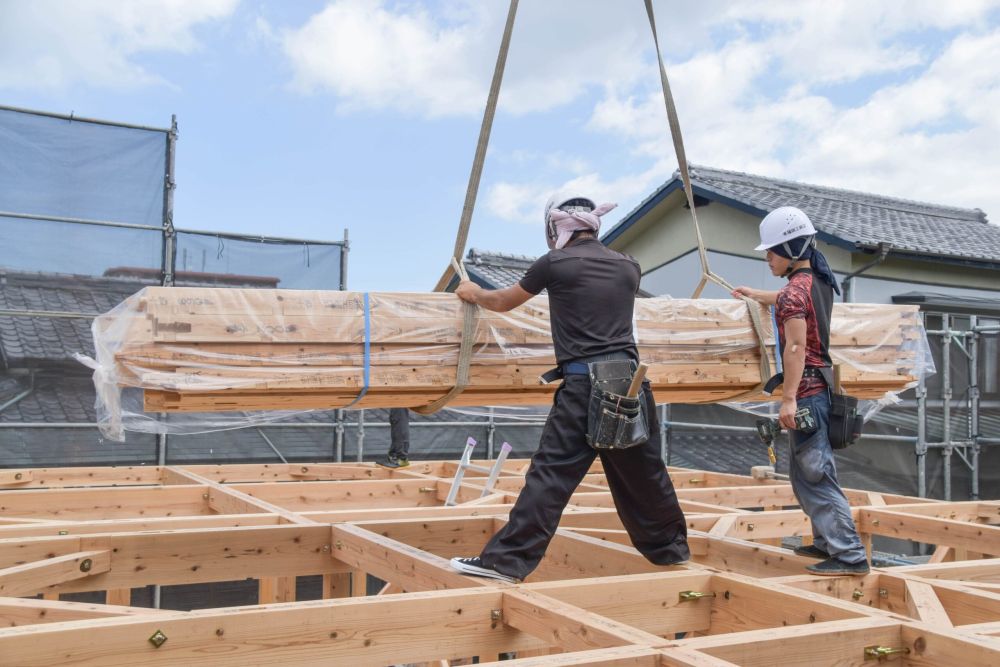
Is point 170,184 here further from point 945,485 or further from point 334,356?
point 945,485

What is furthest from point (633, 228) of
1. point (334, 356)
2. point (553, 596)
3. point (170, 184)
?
point (553, 596)

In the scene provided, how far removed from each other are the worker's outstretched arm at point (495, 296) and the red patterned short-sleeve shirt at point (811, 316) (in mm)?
1147

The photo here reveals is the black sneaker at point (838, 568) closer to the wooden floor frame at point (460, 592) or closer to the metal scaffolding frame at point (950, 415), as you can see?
the wooden floor frame at point (460, 592)

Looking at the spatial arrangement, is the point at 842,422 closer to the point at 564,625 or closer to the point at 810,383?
the point at 810,383

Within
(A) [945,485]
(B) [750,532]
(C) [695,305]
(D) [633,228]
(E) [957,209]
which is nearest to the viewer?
(C) [695,305]

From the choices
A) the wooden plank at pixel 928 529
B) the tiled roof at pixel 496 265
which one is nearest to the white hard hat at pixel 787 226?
the wooden plank at pixel 928 529

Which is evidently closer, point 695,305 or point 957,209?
point 695,305

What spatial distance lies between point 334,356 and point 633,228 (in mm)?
11632

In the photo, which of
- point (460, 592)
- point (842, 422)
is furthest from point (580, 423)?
point (842, 422)

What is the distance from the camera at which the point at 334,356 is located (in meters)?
4.47

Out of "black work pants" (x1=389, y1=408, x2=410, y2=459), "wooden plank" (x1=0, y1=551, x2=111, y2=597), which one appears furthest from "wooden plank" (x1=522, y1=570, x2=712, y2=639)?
"black work pants" (x1=389, y1=408, x2=410, y2=459)

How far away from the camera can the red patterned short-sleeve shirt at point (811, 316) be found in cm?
400

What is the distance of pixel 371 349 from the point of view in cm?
454

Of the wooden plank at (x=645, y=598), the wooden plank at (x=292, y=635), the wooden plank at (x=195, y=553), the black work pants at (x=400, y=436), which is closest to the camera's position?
the wooden plank at (x=292, y=635)
